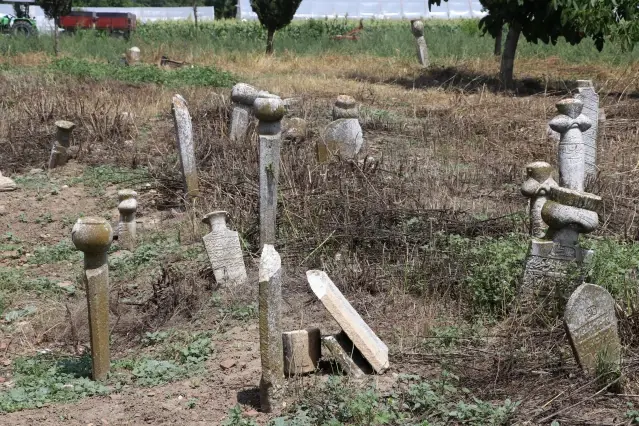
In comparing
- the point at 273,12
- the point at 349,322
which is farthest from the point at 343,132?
the point at 273,12

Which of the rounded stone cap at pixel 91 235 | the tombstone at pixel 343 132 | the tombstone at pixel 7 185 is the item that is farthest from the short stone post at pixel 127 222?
the rounded stone cap at pixel 91 235

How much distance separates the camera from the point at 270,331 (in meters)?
4.67

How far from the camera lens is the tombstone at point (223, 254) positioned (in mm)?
6555

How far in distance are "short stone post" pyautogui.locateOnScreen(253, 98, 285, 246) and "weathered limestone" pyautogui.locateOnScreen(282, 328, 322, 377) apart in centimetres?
231

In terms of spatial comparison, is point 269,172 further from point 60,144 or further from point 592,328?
point 60,144

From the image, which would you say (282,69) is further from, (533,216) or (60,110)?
(533,216)

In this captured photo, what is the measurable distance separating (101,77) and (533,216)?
11.1 meters

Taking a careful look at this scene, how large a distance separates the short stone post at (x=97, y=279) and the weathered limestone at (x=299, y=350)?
1.15 m

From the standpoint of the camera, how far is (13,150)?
11.5 m

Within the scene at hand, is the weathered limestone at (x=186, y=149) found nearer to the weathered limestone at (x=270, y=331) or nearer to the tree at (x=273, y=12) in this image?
the weathered limestone at (x=270, y=331)

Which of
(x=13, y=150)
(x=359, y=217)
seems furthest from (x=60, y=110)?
(x=359, y=217)

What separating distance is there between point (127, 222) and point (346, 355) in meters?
4.04

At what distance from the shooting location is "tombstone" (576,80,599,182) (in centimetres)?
910

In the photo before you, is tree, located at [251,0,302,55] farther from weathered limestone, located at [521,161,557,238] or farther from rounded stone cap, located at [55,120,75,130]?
weathered limestone, located at [521,161,557,238]
